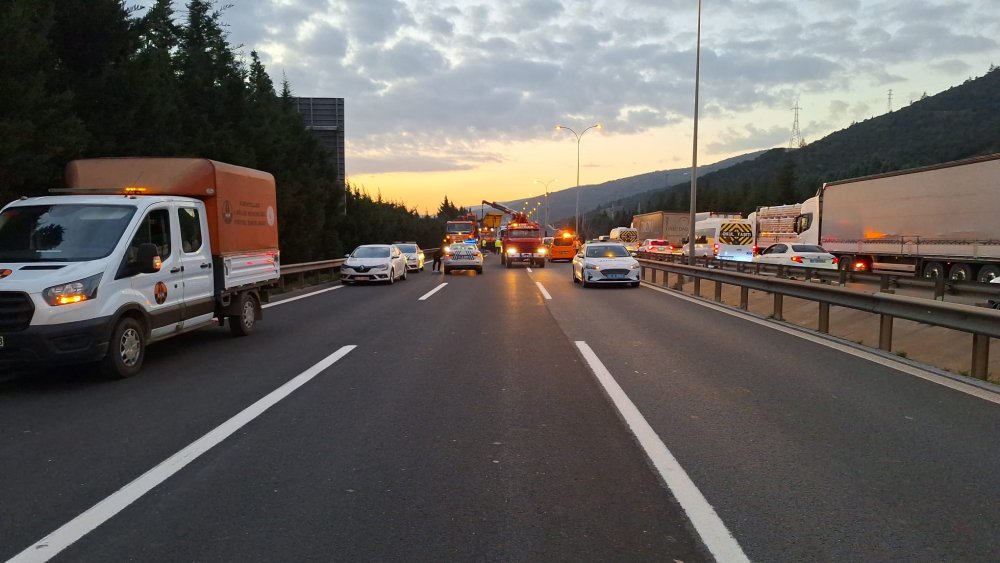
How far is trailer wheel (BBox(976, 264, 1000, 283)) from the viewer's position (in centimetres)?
1939

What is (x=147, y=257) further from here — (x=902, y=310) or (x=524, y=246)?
(x=524, y=246)

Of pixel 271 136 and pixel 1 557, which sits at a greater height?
pixel 271 136

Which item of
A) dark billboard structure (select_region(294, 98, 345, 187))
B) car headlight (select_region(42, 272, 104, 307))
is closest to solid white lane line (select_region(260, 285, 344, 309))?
car headlight (select_region(42, 272, 104, 307))

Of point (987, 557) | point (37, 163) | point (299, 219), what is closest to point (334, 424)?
point (987, 557)

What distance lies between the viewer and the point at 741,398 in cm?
708

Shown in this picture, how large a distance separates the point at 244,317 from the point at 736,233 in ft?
118

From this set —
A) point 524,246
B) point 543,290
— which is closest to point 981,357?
point 543,290

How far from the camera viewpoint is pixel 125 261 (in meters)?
7.96

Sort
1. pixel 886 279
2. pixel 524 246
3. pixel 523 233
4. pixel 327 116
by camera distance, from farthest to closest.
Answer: pixel 523 233
pixel 524 246
pixel 327 116
pixel 886 279

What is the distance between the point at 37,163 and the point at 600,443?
1358cm

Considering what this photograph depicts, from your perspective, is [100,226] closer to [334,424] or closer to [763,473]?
[334,424]

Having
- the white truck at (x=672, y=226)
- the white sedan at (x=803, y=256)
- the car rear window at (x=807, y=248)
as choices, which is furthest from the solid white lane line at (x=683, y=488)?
the white truck at (x=672, y=226)

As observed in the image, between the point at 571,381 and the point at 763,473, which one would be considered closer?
the point at 763,473

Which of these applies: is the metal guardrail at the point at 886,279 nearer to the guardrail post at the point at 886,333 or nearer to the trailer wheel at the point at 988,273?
the trailer wheel at the point at 988,273
